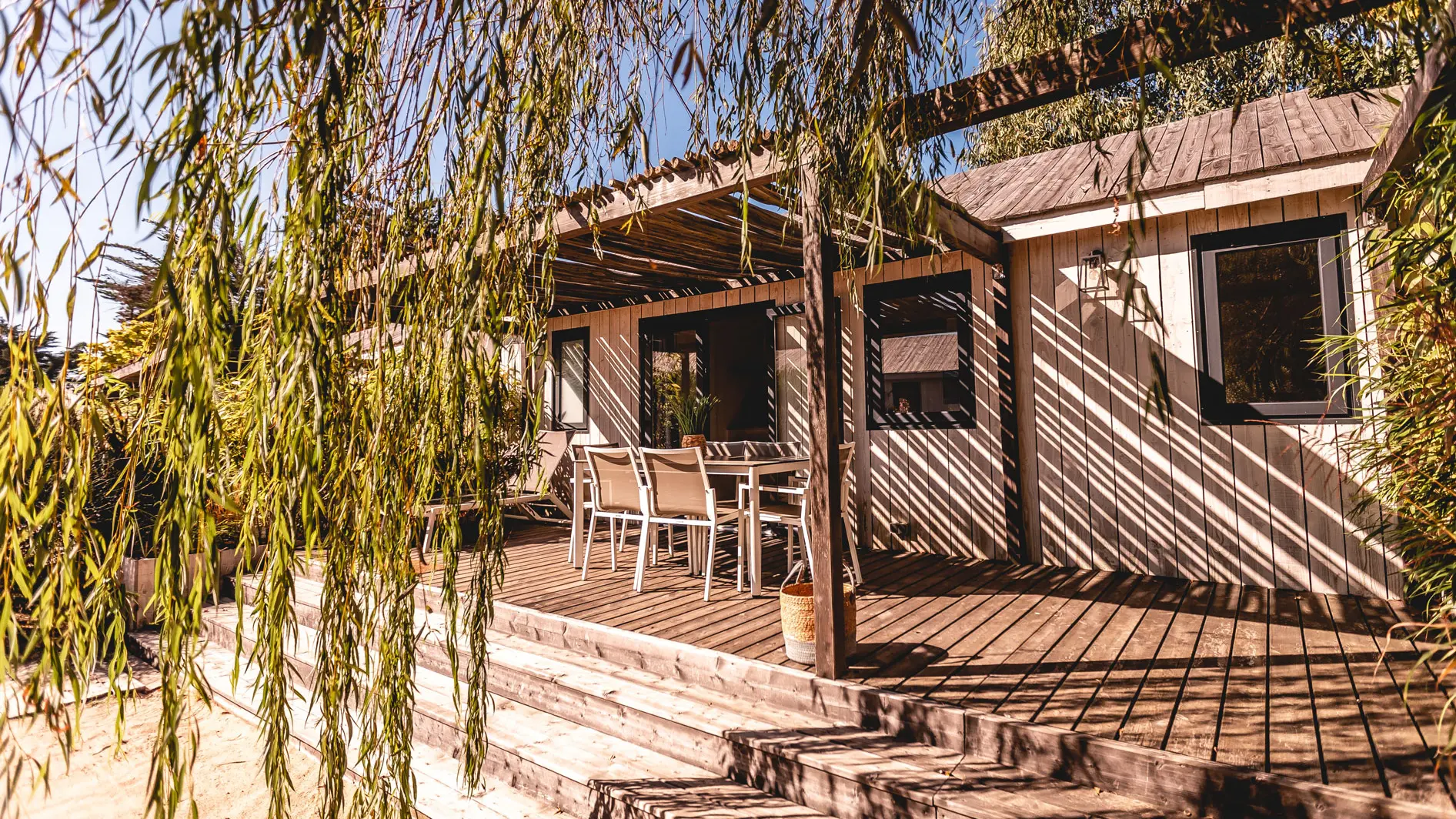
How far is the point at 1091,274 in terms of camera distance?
4.71m

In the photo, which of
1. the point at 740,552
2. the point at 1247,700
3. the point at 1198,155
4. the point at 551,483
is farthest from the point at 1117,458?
the point at 551,483

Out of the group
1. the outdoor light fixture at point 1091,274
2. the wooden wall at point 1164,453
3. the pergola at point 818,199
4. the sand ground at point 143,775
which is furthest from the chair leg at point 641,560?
the outdoor light fixture at point 1091,274

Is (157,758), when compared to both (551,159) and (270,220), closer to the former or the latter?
(270,220)

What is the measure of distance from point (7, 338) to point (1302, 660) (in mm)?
3998

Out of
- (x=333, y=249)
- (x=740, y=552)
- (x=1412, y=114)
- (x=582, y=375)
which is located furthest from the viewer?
(x=582, y=375)

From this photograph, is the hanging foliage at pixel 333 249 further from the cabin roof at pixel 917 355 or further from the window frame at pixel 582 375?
the window frame at pixel 582 375

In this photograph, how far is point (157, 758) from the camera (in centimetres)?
119

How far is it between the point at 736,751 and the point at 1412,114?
3.13 metres

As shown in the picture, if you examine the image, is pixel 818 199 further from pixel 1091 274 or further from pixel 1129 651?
pixel 1091 274

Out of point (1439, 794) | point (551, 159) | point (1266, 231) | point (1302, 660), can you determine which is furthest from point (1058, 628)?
point (551, 159)

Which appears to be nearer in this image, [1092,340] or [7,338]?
[7,338]

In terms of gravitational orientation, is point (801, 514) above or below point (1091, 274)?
below

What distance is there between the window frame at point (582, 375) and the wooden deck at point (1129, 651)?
Result: 2938 mm

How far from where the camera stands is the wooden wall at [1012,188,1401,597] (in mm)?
4035
